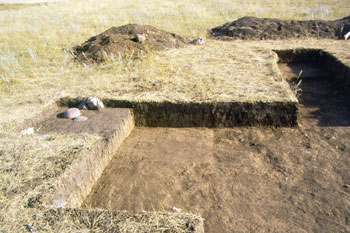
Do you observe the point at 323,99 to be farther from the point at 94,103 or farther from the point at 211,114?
the point at 94,103

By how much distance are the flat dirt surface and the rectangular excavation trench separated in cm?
6

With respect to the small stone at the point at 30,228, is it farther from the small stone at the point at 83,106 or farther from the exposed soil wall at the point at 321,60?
the exposed soil wall at the point at 321,60

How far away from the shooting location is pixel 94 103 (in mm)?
3834

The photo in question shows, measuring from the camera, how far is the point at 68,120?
3.62m

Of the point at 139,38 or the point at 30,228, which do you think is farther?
the point at 139,38

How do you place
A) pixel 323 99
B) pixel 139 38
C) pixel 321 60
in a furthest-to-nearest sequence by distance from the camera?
pixel 139 38 → pixel 321 60 → pixel 323 99

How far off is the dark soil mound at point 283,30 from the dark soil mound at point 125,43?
5.27ft

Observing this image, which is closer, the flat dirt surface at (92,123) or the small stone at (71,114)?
the flat dirt surface at (92,123)

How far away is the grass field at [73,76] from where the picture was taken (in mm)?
2469

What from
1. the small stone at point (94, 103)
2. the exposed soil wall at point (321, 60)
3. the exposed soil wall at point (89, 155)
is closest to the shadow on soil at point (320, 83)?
the exposed soil wall at point (321, 60)

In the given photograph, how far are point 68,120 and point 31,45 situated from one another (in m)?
5.06

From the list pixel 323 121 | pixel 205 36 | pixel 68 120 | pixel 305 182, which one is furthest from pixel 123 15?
pixel 305 182

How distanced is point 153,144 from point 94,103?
3.41 feet

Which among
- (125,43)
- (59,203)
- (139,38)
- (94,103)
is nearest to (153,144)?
(94,103)
